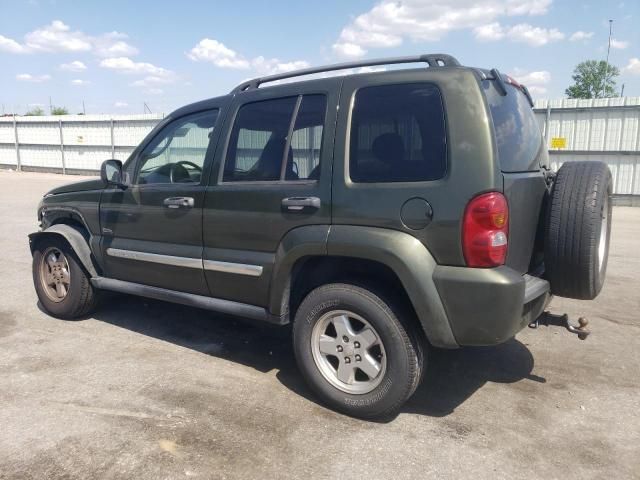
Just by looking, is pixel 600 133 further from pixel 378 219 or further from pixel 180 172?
pixel 378 219

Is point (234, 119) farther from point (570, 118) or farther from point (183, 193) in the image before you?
point (570, 118)

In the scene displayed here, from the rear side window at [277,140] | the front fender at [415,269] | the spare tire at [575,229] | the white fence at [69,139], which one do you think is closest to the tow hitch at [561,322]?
the spare tire at [575,229]

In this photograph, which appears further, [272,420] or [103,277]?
[103,277]

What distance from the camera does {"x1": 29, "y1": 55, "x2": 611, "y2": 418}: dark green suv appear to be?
2.77 metres

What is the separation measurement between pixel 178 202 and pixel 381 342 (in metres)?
1.85

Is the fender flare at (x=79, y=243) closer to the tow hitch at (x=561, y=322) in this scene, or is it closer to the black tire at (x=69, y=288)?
the black tire at (x=69, y=288)

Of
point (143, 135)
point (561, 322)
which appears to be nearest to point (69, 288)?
point (561, 322)

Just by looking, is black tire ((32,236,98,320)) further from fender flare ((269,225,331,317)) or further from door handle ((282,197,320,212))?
door handle ((282,197,320,212))

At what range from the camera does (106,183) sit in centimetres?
437

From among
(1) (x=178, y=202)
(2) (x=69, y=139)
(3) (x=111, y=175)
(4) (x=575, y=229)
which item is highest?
(2) (x=69, y=139)

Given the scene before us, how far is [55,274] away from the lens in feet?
16.3

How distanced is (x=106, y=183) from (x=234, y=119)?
53.7 inches

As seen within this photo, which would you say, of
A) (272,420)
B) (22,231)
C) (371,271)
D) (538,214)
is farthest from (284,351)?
(22,231)

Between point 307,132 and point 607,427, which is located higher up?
point 307,132
